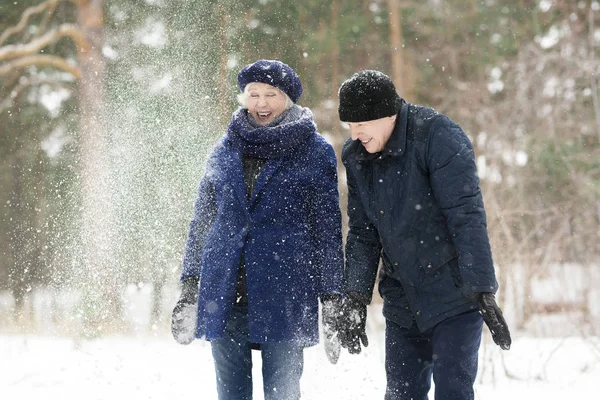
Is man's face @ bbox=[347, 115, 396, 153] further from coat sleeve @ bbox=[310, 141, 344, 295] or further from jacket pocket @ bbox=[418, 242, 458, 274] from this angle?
jacket pocket @ bbox=[418, 242, 458, 274]

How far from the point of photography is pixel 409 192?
248 cm

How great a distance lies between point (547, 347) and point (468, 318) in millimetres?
5475

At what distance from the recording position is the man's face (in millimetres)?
2521

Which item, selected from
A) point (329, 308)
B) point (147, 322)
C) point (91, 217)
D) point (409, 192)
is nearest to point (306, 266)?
point (329, 308)

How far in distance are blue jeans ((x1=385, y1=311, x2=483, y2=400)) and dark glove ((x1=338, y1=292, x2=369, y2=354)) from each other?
13 cm

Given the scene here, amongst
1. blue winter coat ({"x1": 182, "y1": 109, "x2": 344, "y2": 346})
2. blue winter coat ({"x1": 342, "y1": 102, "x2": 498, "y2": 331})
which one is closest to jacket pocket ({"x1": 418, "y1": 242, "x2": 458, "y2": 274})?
blue winter coat ({"x1": 342, "y1": 102, "x2": 498, "y2": 331})

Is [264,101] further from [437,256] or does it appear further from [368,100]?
[437,256]

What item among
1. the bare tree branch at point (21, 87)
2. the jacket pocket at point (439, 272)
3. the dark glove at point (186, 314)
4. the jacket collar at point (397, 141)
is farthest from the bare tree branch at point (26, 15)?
the jacket pocket at point (439, 272)

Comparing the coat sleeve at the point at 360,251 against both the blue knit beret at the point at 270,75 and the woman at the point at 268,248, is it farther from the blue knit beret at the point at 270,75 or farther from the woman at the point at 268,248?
the blue knit beret at the point at 270,75

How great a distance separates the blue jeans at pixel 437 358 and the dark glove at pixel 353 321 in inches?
5.0

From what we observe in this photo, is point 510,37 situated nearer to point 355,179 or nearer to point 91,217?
point 91,217

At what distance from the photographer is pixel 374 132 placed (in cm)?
253

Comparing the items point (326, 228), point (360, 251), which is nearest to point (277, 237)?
point (326, 228)

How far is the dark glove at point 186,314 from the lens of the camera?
2773mm
